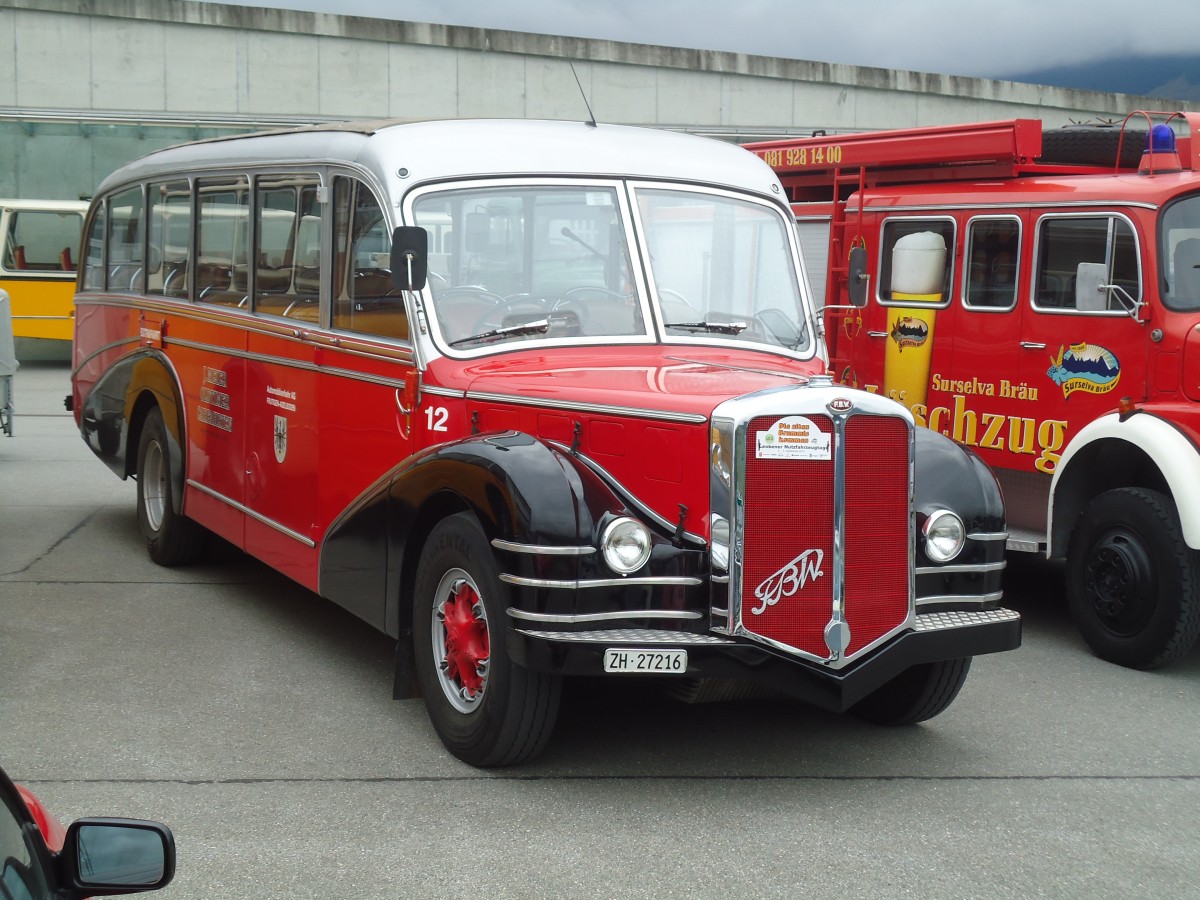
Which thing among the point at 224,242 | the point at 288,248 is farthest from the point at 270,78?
the point at 288,248

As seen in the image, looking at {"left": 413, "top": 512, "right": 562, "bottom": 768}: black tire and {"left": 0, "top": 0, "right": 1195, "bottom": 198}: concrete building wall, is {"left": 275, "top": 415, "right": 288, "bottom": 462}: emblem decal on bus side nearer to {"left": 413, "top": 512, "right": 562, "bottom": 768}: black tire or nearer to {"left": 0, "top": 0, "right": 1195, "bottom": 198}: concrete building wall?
{"left": 413, "top": 512, "right": 562, "bottom": 768}: black tire

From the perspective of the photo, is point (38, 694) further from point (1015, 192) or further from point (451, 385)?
point (1015, 192)

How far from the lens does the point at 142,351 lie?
29.8 ft

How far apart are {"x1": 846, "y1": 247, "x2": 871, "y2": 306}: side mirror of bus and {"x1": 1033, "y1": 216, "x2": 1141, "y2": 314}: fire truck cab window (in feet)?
4.42

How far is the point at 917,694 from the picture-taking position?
5762 mm

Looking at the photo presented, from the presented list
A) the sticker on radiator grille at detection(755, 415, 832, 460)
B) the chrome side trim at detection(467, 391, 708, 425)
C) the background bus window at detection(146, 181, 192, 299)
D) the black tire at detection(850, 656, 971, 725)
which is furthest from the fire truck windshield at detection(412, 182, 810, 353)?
the background bus window at detection(146, 181, 192, 299)

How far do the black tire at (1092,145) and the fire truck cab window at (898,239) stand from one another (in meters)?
0.73

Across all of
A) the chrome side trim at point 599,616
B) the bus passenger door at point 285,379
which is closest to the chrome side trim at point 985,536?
the chrome side trim at point 599,616

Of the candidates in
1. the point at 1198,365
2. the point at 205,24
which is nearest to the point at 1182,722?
the point at 1198,365

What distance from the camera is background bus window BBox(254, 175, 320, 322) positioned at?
6863 millimetres

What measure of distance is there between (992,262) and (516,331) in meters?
3.43

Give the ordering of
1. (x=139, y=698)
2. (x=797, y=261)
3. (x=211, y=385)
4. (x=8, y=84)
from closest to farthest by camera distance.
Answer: (x=139, y=698) < (x=797, y=261) < (x=211, y=385) < (x=8, y=84)

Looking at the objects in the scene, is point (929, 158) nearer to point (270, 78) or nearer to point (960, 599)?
point (960, 599)

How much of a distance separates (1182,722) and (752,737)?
74.6 inches
